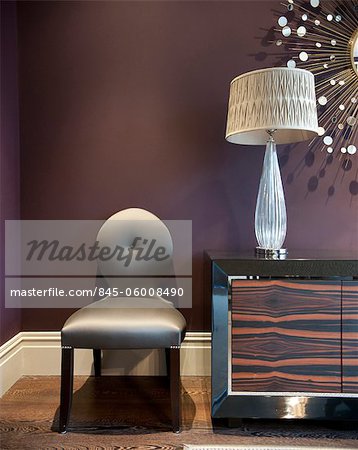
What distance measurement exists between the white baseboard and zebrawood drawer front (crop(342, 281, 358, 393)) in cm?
76

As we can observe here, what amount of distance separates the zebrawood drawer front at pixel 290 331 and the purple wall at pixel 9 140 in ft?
3.87

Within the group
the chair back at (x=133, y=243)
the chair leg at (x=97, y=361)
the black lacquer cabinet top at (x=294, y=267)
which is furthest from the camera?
the chair leg at (x=97, y=361)

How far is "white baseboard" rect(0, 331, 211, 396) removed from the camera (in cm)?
204

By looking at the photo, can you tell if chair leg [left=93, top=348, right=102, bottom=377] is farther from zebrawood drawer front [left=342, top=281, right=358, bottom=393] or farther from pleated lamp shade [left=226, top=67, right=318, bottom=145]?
pleated lamp shade [left=226, top=67, right=318, bottom=145]

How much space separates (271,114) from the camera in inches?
57.9

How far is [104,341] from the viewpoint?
1.45 meters

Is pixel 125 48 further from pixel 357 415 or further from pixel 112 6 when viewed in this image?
pixel 357 415

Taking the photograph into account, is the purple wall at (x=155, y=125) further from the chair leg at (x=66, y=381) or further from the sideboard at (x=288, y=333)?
the chair leg at (x=66, y=381)

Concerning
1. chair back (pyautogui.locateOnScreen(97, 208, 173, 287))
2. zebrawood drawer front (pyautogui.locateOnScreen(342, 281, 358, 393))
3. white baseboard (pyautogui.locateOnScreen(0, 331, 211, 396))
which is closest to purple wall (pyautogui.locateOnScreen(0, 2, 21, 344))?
white baseboard (pyautogui.locateOnScreen(0, 331, 211, 396))

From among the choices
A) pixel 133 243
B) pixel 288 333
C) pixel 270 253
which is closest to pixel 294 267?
pixel 270 253

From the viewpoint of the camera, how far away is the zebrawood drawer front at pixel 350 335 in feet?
4.76

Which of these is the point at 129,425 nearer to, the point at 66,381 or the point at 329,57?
the point at 66,381

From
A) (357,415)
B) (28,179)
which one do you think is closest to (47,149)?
(28,179)

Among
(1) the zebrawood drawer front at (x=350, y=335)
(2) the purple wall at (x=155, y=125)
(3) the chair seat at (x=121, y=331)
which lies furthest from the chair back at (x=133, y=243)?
(1) the zebrawood drawer front at (x=350, y=335)
